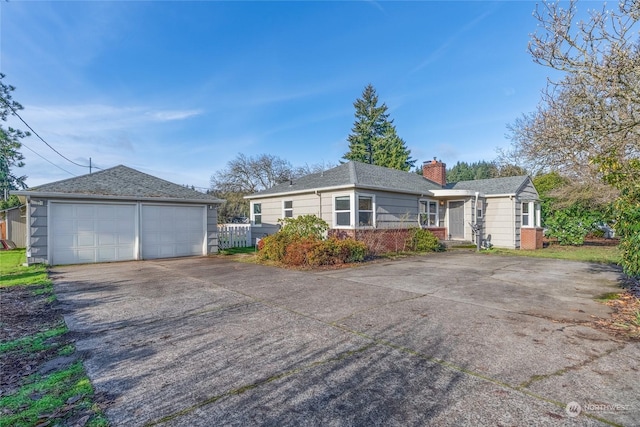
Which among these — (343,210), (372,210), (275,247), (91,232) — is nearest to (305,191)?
(343,210)

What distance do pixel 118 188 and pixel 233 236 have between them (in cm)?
601

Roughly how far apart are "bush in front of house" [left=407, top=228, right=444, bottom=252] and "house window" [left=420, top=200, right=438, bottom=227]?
1436mm

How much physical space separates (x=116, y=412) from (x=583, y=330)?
216 inches

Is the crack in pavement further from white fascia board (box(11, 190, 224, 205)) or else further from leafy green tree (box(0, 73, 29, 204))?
leafy green tree (box(0, 73, 29, 204))

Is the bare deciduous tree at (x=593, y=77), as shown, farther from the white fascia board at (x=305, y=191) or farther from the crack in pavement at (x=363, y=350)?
the white fascia board at (x=305, y=191)

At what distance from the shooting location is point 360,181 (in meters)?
12.7

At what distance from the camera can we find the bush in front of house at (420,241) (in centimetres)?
1411

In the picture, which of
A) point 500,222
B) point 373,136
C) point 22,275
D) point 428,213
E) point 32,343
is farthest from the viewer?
point 373,136

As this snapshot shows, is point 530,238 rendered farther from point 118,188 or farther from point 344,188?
point 118,188

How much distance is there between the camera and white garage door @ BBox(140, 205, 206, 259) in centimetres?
1255

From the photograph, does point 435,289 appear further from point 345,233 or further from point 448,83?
point 448,83

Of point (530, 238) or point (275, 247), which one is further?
point (530, 238)

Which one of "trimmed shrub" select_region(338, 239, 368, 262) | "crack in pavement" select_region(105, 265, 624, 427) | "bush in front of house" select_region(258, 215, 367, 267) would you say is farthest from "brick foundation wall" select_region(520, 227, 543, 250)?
"crack in pavement" select_region(105, 265, 624, 427)

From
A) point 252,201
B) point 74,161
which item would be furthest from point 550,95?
point 74,161
